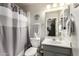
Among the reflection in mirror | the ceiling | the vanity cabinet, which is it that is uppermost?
the ceiling

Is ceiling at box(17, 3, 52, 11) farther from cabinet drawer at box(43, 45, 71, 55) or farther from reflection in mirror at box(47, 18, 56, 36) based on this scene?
cabinet drawer at box(43, 45, 71, 55)

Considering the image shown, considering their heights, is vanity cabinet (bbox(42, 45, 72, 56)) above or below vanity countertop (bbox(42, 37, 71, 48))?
below

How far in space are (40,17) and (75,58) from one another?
0.62 metres

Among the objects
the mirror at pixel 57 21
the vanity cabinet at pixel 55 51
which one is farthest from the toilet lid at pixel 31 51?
the mirror at pixel 57 21

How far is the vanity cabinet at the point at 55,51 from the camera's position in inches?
42.4

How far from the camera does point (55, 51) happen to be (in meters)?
1.10

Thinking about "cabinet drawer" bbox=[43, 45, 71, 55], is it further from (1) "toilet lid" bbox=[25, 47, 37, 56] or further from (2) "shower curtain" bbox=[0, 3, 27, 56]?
(2) "shower curtain" bbox=[0, 3, 27, 56]

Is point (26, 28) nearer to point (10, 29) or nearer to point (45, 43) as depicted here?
point (10, 29)

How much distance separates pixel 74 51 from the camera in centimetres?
106

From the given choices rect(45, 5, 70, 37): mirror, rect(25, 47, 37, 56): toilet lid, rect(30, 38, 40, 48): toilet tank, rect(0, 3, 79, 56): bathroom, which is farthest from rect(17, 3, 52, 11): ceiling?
rect(25, 47, 37, 56): toilet lid

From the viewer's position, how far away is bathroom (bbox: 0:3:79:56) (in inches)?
42.4

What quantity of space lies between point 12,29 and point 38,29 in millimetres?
311

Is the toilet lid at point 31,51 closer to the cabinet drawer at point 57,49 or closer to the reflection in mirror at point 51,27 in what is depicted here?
the cabinet drawer at point 57,49

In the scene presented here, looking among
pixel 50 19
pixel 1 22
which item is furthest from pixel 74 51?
pixel 1 22
